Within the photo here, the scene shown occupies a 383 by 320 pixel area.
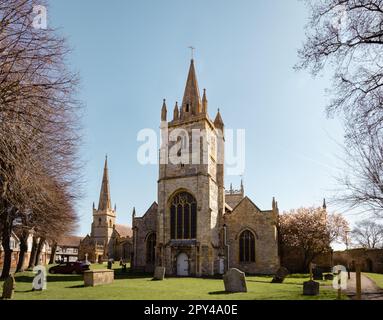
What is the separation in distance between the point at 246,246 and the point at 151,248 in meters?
10.2

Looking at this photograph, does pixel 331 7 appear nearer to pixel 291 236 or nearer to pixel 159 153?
pixel 159 153

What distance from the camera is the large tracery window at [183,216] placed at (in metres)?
31.2

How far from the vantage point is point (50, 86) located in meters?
7.77

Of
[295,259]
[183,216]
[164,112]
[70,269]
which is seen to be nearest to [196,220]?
[183,216]

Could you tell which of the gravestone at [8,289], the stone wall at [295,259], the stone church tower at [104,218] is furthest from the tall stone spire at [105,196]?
the gravestone at [8,289]

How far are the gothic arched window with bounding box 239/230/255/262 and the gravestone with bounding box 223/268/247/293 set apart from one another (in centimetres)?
1679

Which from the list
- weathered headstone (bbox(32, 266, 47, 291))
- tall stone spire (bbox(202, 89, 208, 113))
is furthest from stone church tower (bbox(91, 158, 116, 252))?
weathered headstone (bbox(32, 266, 47, 291))

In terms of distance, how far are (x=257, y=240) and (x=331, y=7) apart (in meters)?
27.0

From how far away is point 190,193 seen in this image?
104 ft

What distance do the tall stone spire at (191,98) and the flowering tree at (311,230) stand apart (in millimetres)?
15990

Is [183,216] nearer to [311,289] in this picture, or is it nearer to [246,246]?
[246,246]

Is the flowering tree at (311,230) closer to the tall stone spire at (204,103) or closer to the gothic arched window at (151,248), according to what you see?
the gothic arched window at (151,248)
